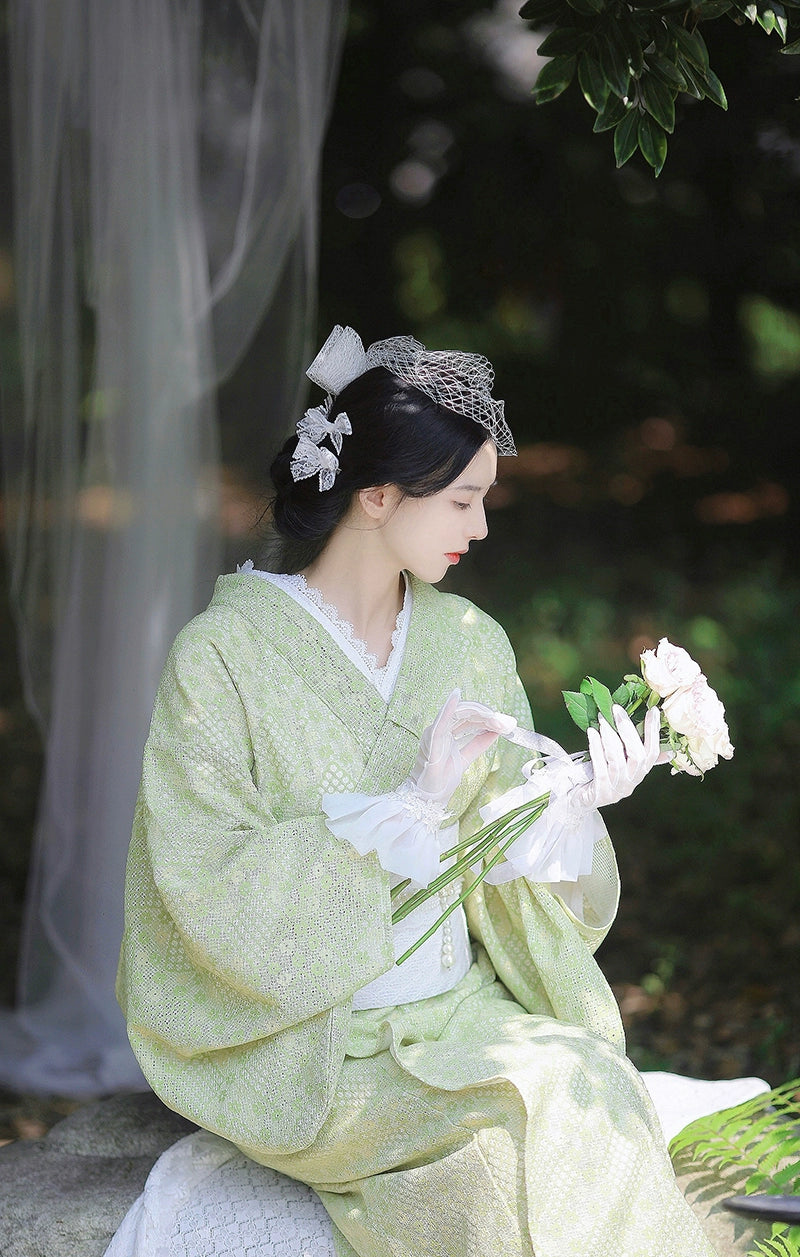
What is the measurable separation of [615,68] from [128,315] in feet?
4.36

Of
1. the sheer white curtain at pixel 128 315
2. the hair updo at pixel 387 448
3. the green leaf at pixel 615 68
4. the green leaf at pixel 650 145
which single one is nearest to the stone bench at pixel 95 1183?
the sheer white curtain at pixel 128 315

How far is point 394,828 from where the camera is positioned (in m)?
1.85

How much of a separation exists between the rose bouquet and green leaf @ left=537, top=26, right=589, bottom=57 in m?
0.98

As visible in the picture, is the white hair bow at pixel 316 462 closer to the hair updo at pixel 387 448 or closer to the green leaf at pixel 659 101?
the hair updo at pixel 387 448

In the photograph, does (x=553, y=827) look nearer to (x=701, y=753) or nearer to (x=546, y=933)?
(x=701, y=753)

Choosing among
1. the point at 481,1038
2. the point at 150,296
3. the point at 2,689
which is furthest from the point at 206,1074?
the point at 2,689

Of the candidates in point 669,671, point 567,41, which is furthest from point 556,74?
point 669,671

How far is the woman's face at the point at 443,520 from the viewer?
2160mm

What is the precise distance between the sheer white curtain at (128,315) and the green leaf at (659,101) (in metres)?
1.06

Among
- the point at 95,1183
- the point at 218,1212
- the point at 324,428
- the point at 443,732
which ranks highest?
the point at 324,428

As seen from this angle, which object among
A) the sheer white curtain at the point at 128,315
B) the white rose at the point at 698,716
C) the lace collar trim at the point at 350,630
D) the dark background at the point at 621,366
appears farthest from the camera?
the dark background at the point at 621,366

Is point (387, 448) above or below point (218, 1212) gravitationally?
above

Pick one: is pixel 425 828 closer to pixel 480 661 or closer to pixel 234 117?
pixel 480 661

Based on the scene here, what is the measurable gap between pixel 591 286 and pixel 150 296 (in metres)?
2.41
